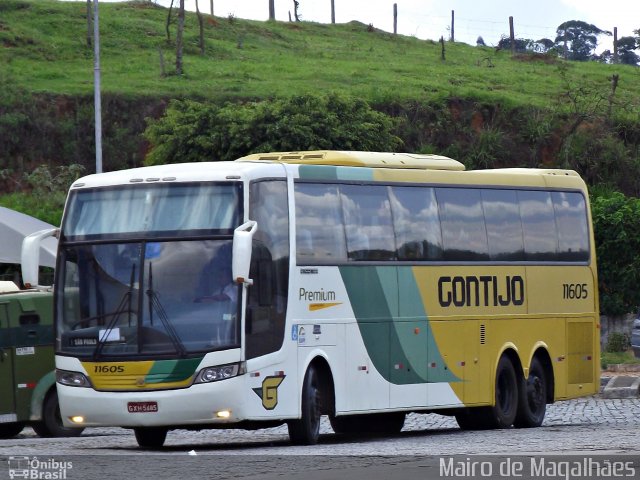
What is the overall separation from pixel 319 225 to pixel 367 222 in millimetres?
1075

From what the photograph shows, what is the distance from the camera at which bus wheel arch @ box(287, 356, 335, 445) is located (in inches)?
627

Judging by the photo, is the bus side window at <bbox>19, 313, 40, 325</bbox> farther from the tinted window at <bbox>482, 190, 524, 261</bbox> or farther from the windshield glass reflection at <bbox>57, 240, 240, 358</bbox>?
the tinted window at <bbox>482, 190, 524, 261</bbox>

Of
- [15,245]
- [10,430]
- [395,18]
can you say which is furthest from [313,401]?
[395,18]

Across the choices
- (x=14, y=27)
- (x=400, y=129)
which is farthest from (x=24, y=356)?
(x=14, y=27)

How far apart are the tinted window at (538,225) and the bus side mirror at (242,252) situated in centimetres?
650

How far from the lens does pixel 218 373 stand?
14992mm

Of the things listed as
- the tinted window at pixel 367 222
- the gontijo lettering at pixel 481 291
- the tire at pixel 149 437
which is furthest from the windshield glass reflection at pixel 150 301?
the gontijo lettering at pixel 481 291

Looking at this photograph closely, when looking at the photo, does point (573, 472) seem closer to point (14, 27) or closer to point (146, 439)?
point (146, 439)

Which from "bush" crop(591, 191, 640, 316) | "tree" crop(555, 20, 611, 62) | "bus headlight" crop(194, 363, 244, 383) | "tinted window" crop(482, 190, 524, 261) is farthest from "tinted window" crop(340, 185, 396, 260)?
"tree" crop(555, 20, 611, 62)

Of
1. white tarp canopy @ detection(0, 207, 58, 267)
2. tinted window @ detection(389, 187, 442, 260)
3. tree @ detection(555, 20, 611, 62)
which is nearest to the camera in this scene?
tinted window @ detection(389, 187, 442, 260)

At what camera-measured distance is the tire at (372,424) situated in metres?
19.5

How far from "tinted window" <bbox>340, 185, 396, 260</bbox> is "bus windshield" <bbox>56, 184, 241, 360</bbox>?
213 cm

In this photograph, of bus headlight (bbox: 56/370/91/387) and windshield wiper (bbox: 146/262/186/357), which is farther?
bus headlight (bbox: 56/370/91/387)

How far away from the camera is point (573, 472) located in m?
11.3
